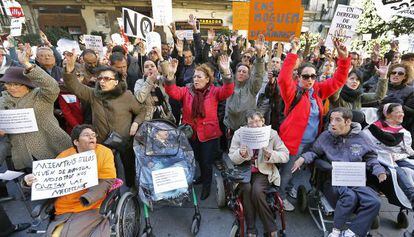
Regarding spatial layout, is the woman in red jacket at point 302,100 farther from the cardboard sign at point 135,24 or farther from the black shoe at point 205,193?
the cardboard sign at point 135,24

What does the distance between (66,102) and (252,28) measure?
12.1ft

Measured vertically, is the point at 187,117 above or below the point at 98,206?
above

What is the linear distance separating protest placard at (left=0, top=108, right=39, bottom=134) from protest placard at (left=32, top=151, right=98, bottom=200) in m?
0.80

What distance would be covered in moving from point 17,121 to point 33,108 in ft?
0.69

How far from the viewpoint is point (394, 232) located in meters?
3.07

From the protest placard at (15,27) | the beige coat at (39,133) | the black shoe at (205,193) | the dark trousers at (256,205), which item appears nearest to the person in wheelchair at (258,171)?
the dark trousers at (256,205)

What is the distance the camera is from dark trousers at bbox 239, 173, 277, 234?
2615 mm

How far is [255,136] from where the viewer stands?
8.25ft

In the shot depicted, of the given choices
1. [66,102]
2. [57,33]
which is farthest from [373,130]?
[57,33]

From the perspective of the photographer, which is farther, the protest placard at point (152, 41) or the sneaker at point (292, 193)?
the protest placard at point (152, 41)

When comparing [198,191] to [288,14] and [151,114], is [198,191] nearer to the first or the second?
[151,114]

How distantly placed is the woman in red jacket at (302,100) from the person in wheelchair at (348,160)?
0.75 feet

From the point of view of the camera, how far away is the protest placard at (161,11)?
20.3 ft

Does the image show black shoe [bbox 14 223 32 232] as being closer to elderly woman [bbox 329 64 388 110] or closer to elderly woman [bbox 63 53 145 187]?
elderly woman [bbox 63 53 145 187]
